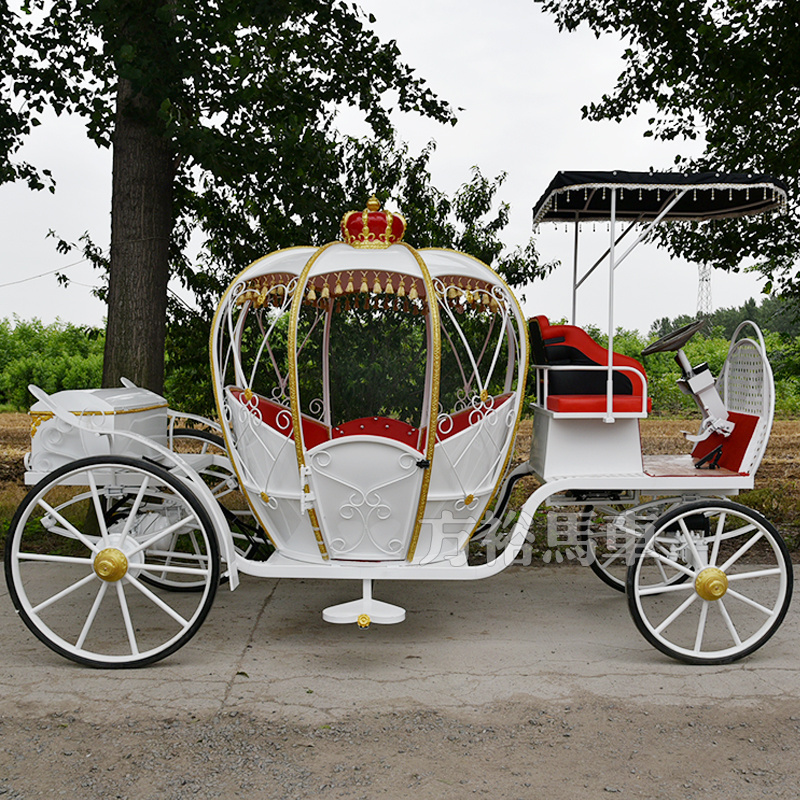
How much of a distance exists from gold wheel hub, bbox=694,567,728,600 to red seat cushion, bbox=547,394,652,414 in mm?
890

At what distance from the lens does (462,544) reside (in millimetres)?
4562

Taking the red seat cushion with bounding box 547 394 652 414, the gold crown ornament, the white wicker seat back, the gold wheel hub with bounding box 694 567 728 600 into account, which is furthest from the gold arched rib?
the white wicker seat back

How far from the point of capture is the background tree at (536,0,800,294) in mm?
7418

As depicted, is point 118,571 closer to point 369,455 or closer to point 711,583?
point 369,455

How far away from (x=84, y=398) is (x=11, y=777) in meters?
1.96

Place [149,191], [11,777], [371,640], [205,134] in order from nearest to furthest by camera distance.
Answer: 1. [11,777]
2. [371,640]
3. [205,134]
4. [149,191]

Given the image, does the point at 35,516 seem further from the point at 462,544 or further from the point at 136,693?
the point at 462,544

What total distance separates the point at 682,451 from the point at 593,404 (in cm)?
646

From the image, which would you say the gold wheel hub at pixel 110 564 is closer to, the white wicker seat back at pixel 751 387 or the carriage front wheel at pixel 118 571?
the carriage front wheel at pixel 118 571

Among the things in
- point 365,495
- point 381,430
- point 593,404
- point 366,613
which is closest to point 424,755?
point 366,613

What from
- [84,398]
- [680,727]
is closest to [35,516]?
[84,398]

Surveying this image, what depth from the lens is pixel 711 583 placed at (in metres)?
4.37

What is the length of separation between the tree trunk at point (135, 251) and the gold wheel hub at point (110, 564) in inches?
105

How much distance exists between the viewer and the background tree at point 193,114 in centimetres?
592
